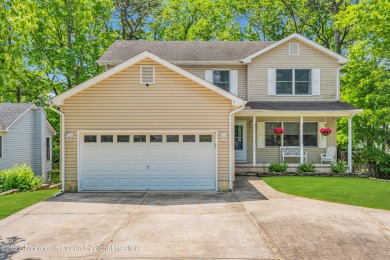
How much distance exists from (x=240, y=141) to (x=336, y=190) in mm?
6551

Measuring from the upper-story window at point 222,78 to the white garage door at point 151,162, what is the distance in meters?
6.40

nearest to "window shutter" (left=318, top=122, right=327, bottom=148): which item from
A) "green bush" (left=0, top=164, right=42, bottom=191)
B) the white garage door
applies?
the white garage door

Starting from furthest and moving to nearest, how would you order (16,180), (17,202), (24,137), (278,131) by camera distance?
(24,137), (278,131), (16,180), (17,202)

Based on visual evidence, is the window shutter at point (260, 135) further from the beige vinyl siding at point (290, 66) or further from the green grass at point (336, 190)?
the green grass at point (336, 190)

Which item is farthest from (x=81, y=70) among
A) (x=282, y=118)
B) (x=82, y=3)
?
(x=282, y=118)

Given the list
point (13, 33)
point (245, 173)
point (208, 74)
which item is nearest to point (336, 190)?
point (245, 173)

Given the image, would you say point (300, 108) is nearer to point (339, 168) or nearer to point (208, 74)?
point (339, 168)

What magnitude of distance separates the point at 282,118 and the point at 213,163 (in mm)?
7081

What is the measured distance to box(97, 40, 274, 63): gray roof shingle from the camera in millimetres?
17516

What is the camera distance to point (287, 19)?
29.7 metres

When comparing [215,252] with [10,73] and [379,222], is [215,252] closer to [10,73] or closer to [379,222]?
[379,222]

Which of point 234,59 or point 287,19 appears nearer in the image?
point 234,59

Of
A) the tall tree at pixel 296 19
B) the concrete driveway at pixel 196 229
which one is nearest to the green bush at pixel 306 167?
the concrete driveway at pixel 196 229

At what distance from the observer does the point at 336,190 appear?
11578 mm
